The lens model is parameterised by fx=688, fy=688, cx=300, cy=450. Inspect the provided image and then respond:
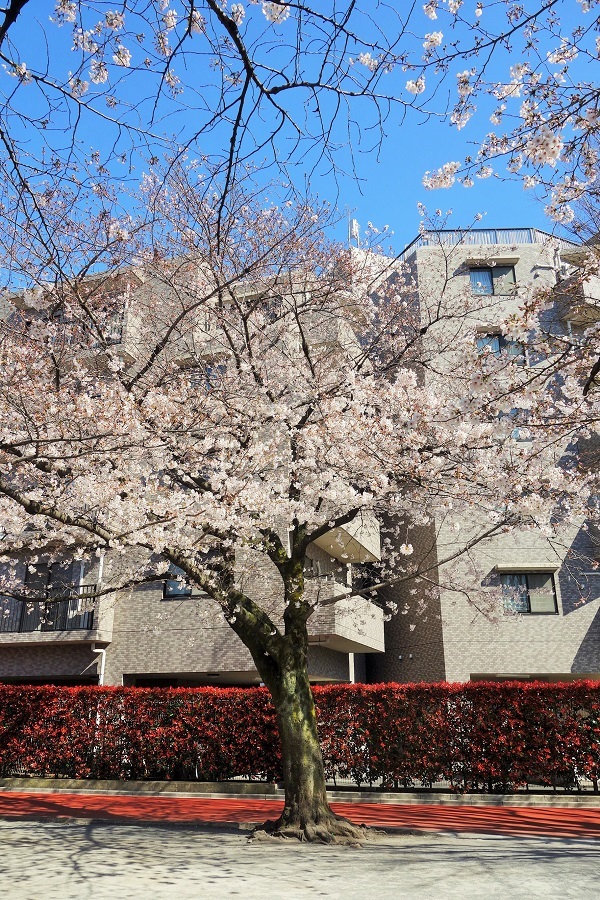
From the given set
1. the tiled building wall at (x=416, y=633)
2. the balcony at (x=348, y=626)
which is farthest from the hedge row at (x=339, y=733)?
the tiled building wall at (x=416, y=633)

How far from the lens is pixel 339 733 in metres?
13.5

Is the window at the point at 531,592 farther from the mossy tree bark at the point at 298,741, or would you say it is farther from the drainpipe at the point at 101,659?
the mossy tree bark at the point at 298,741

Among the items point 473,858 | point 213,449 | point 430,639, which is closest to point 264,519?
point 213,449

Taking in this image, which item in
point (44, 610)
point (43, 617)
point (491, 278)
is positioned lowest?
point (43, 617)

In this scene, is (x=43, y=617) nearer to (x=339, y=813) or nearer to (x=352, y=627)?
(x=352, y=627)

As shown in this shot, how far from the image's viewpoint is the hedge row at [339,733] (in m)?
12.6

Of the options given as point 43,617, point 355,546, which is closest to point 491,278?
point 355,546

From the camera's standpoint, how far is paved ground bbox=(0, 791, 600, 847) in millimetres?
9492

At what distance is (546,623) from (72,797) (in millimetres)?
12954

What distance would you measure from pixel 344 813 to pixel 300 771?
9.37ft

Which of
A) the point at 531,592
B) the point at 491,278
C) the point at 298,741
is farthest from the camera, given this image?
the point at 491,278

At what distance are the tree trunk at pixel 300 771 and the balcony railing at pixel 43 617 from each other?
10.9 m

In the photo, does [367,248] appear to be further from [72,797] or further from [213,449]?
[72,797]

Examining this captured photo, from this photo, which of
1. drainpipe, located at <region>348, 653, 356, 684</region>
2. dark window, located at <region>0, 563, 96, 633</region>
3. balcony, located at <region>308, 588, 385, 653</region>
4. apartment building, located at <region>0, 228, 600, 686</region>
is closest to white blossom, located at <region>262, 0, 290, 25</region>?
balcony, located at <region>308, 588, 385, 653</region>
